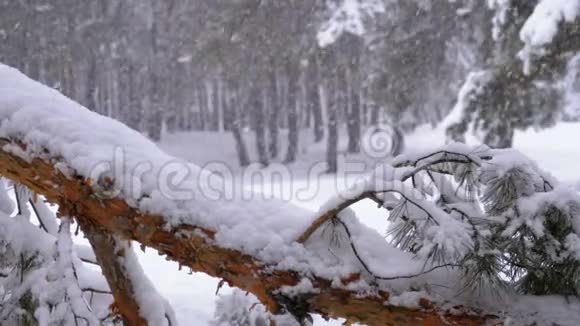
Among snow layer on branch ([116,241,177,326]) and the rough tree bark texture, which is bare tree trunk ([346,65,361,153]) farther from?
the rough tree bark texture

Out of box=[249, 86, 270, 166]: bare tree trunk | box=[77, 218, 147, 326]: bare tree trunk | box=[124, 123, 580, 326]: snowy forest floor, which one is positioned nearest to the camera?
box=[77, 218, 147, 326]: bare tree trunk

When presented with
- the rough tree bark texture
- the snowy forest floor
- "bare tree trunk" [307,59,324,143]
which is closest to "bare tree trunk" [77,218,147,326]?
the rough tree bark texture

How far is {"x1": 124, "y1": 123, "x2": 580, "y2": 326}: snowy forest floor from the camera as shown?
5.78 meters

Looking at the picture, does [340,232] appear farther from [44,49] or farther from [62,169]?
[44,49]

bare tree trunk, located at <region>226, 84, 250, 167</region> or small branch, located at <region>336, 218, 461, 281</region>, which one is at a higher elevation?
small branch, located at <region>336, 218, 461, 281</region>

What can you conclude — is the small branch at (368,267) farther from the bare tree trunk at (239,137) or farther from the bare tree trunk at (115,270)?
the bare tree trunk at (239,137)

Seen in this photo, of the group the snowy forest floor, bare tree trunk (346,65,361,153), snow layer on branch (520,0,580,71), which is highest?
snow layer on branch (520,0,580,71)

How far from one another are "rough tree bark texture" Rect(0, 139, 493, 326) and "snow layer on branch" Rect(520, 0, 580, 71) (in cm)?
583

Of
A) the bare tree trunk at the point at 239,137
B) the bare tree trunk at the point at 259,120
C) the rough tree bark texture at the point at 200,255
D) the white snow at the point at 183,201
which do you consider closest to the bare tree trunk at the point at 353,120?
the bare tree trunk at the point at 259,120

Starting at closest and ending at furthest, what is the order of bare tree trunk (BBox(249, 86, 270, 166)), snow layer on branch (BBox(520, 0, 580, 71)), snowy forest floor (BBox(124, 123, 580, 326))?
snowy forest floor (BBox(124, 123, 580, 326))
snow layer on branch (BBox(520, 0, 580, 71))
bare tree trunk (BBox(249, 86, 270, 166))

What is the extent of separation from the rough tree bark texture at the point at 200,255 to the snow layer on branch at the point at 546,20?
5829 mm

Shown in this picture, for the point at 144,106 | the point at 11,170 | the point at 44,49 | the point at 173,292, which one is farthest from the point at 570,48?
the point at 144,106

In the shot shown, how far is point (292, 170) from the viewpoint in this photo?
62.9ft

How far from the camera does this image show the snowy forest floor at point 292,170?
5.78m
